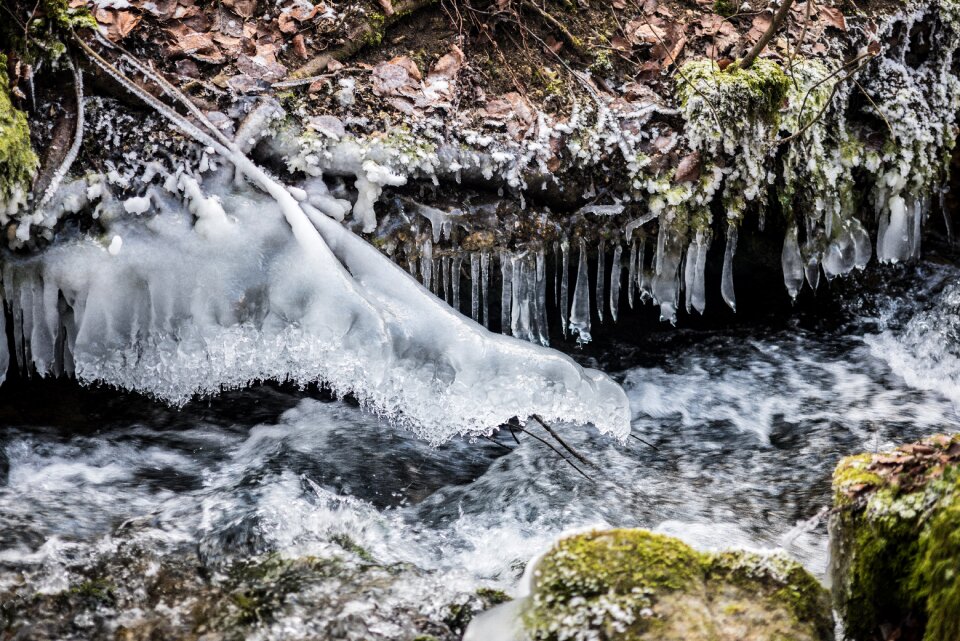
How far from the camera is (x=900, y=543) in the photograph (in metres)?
1.82

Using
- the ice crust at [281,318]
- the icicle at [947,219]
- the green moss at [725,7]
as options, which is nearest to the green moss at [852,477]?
the ice crust at [281,318]

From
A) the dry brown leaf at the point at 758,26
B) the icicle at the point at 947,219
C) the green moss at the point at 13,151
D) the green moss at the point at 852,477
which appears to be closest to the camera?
the green moss at the point at 852,477

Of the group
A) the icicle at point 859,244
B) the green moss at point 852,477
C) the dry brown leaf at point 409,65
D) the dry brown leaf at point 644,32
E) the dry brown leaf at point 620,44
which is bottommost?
the green moss at point 852,477

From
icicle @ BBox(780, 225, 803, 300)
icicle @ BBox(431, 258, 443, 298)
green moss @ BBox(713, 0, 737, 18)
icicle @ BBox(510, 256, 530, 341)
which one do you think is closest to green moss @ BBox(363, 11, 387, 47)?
icicle @ BBox(431, 258, 443, 298)

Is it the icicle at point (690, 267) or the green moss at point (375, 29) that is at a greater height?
the green moss at point (375, 29)

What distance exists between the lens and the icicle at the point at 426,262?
3.56 m

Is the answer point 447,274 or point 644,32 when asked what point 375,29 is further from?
point 644,32

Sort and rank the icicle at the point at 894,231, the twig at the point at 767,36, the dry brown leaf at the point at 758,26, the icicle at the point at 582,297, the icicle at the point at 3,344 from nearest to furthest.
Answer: the icicle at the point at 3,344
the twig at the point at 767,36
the icicle at the point at 582,297
the dry brown leaf at the point at 758,26
the icicle at the point at 894,231

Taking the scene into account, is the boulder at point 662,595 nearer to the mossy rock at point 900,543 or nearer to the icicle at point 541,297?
the mossy rock at point 900,543

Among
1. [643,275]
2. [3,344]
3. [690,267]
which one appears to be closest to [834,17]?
[690,267]

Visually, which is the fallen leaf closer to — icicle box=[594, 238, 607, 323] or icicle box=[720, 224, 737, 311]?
icicle box=[594, 238, 607, 323]

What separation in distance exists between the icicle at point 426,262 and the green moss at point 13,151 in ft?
5.48

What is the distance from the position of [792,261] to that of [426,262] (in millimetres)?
2229

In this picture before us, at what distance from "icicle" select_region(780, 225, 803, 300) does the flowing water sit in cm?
59
